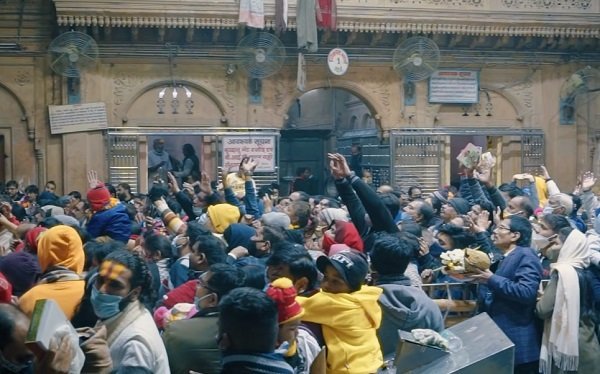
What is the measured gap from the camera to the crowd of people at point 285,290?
3.09 meters

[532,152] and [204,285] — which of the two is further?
[532,152]

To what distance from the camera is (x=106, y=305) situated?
3.52 m

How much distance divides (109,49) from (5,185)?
300cm

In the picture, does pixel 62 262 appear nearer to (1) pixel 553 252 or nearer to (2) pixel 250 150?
(1) pixel 553 252

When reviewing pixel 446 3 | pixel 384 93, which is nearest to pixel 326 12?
pixel 384 93

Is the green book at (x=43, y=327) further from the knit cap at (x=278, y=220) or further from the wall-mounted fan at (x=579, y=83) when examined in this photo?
the wall-mounted fan at (x=579, y=83)

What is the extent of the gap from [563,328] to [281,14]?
1015 centimetres

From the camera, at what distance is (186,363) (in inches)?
138

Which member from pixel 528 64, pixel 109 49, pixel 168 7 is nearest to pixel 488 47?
pixel 528 64

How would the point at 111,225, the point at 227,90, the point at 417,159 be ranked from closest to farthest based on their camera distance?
the point at 111,225
the point at 227,90
the point at 417,159

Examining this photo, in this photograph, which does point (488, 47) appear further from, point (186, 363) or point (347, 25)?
point (186, 363)

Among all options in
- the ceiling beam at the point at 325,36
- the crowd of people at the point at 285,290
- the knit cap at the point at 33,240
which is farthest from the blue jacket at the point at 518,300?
the ceiling beam at the point at 325,36

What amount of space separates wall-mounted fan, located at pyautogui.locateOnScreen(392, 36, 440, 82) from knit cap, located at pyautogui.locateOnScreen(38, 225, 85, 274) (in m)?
11.4

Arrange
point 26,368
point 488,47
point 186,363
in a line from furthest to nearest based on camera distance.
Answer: point 488,47
point 186,363
point 26,368
